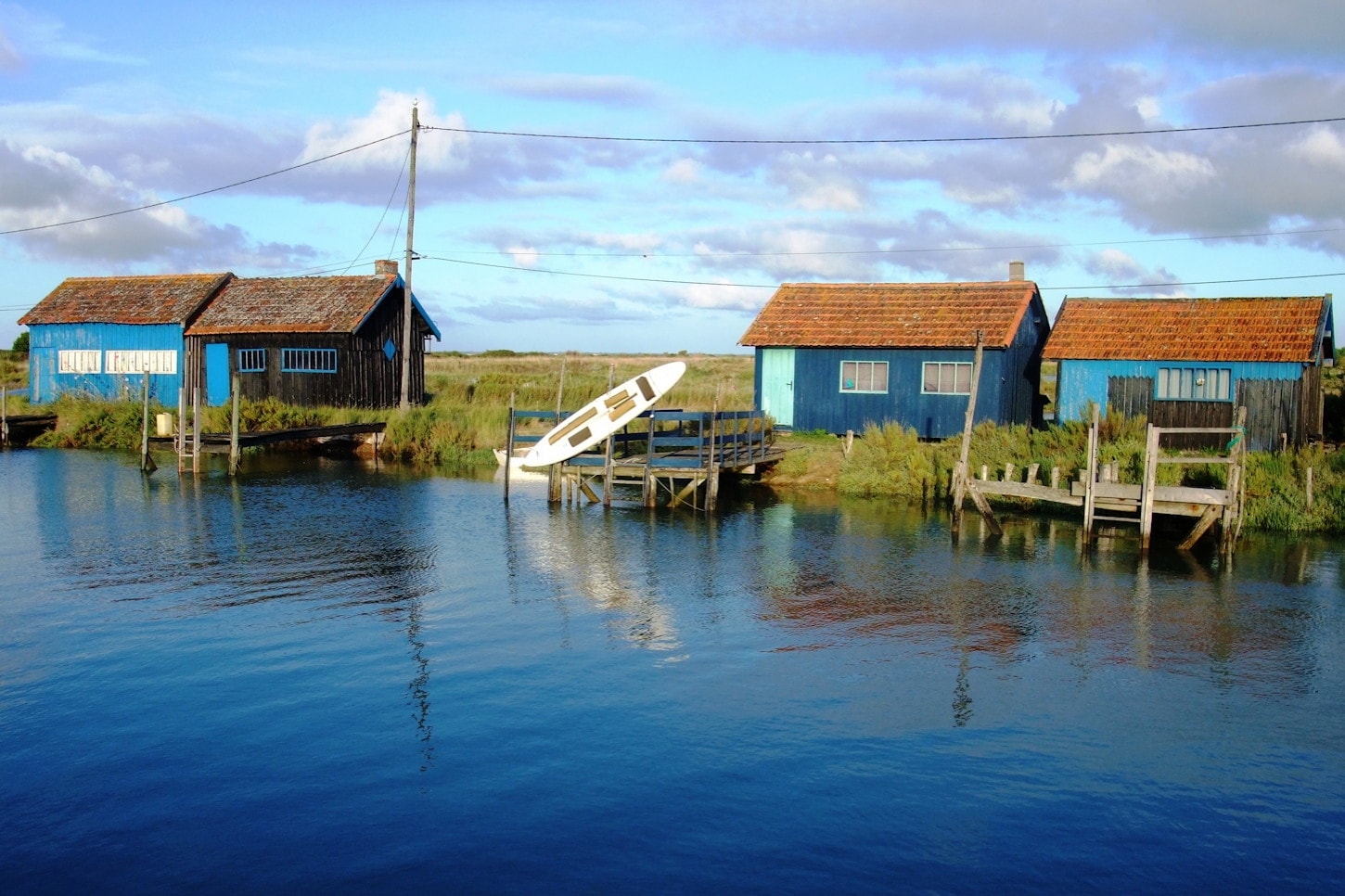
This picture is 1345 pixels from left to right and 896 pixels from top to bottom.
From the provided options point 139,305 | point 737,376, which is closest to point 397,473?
point 139,305

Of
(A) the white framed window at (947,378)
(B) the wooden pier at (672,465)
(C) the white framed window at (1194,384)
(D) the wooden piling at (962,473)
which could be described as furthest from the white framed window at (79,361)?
(C) the white framed window at (1194,384)

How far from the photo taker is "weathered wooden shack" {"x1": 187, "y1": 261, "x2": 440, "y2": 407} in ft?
127

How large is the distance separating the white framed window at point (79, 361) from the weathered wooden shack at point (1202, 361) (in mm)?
33549

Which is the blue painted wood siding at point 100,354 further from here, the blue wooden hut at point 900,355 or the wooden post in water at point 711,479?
the wooden post in water at point 711,479

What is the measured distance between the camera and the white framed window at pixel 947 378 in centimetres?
3130

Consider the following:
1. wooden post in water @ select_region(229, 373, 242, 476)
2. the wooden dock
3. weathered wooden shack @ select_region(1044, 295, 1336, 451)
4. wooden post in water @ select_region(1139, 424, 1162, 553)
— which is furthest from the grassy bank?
wooden post in water @ select_region(229, 373, 242, 476)

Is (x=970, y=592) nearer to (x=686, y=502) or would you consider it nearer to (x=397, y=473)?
(x=686, y=502)

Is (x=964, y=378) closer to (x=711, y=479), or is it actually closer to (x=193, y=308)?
(x=711, y=479)

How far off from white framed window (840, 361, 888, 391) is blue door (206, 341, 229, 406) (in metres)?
22.0

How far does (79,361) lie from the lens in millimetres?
42875

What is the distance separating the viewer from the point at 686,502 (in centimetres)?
2634

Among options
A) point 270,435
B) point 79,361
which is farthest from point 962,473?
point 79,361

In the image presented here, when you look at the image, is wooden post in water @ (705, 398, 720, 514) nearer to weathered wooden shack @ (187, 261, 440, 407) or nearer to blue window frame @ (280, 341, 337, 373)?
weathered wooden shack @ (187, 261, 440, 407)

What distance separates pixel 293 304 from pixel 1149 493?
30349 mm
